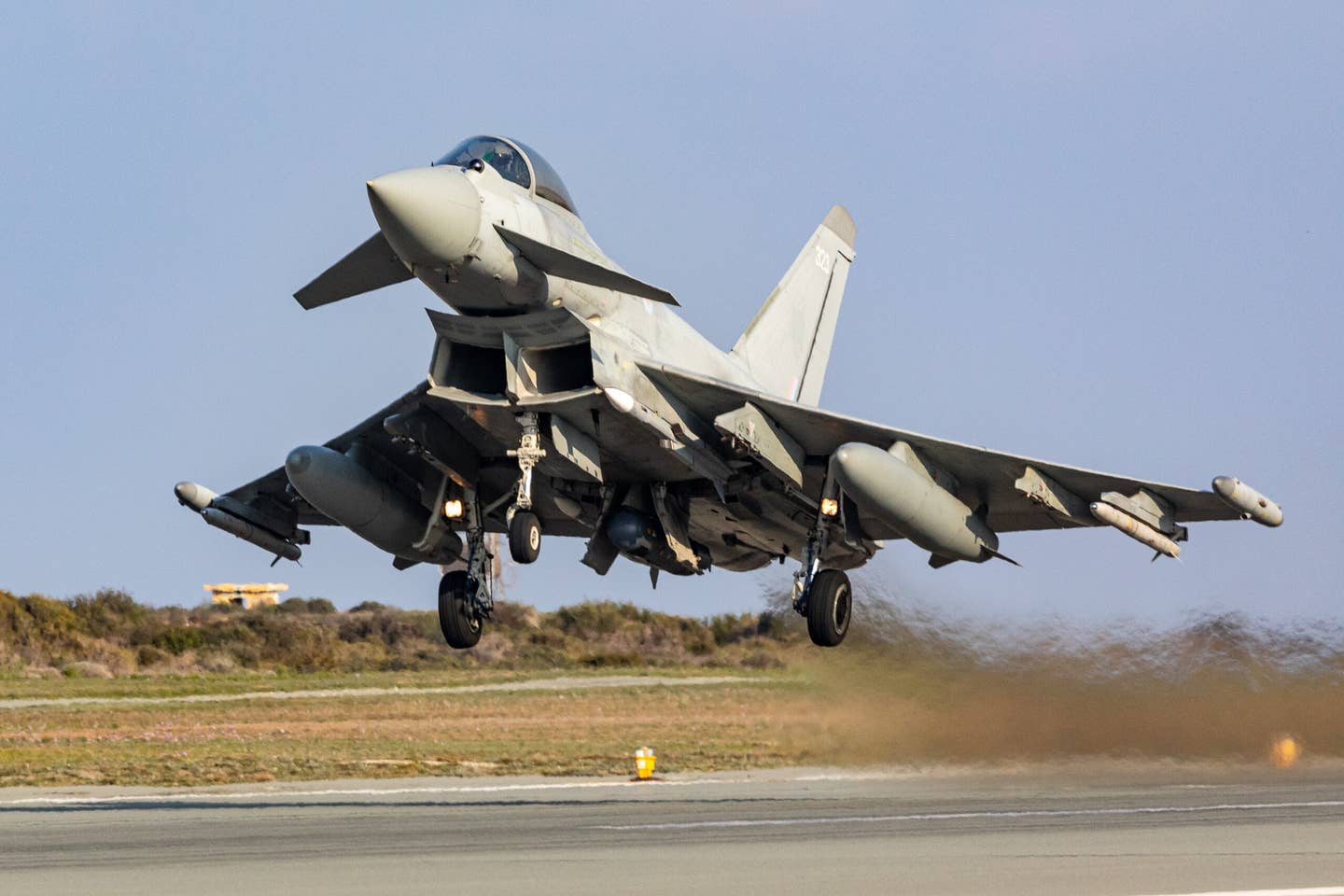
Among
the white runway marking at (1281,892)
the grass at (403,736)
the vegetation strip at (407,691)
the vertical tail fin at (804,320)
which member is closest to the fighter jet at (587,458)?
the vertical tail fin at (804,320)

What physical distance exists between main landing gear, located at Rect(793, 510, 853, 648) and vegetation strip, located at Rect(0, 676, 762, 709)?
21.0 m

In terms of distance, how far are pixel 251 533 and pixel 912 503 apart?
8.63 metres

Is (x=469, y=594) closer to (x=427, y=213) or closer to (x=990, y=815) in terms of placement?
(x=427, y=213)

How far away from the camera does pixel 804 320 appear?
22.5 m

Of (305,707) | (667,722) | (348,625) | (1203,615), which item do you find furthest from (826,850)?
(348,625)

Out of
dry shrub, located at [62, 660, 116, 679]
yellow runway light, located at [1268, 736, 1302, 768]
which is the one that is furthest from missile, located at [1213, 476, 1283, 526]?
dry shrub, located at [62, 660, 116, 679]

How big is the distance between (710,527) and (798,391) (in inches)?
149

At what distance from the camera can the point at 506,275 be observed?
15125 millimetres

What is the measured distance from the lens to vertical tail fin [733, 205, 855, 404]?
2147 cm

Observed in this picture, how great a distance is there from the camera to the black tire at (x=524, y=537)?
15.9 metres

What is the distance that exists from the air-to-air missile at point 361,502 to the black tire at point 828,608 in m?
4.34

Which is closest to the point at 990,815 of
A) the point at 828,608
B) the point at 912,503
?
the point at 828,608

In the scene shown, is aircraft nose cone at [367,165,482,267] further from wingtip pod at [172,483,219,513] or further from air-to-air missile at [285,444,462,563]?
wingtip pod at [172,483,219,513]

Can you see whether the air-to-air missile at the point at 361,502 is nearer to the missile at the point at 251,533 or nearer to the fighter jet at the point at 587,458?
the fighter jet at the point at 587,458
